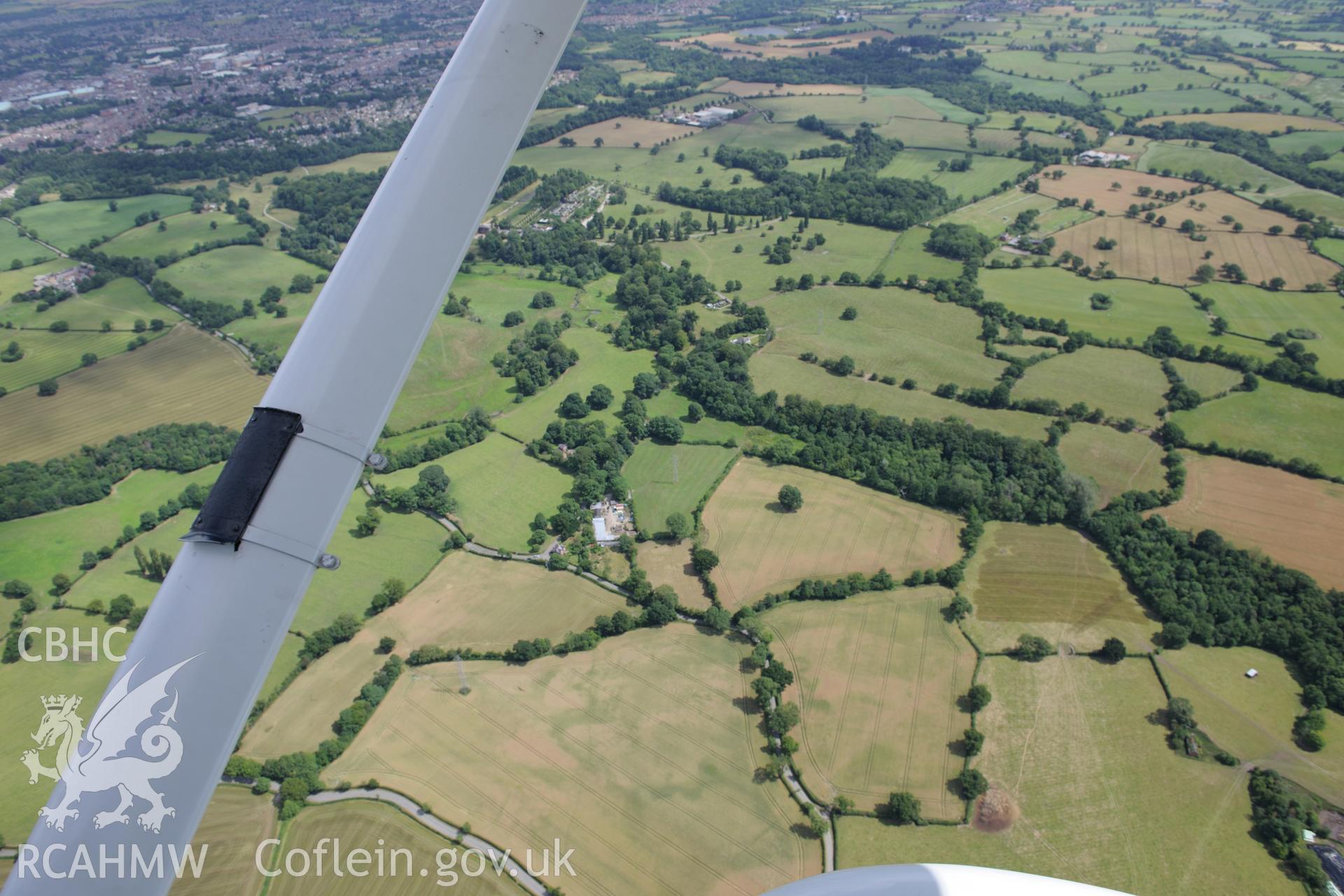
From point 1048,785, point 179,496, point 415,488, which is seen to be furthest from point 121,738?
point 179,496

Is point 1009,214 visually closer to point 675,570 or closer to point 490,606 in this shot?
point 675,570

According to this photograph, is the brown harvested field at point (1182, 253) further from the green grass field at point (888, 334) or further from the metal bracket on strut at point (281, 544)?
the metal bracket on strut at point (281, 544)

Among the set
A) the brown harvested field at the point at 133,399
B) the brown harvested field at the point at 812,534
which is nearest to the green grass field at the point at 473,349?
the brown harvested field at the point at 133,399

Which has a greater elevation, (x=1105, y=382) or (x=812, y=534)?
(x=1105, y=382)

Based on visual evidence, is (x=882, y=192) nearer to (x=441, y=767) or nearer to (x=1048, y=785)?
(x=1048, y=785)

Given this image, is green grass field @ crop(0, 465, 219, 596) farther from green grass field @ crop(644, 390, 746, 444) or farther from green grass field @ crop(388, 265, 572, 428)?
green grass field @ crop(644, 390, 746, 444)

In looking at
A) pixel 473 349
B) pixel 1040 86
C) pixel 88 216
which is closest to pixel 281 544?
pixel 473 349
